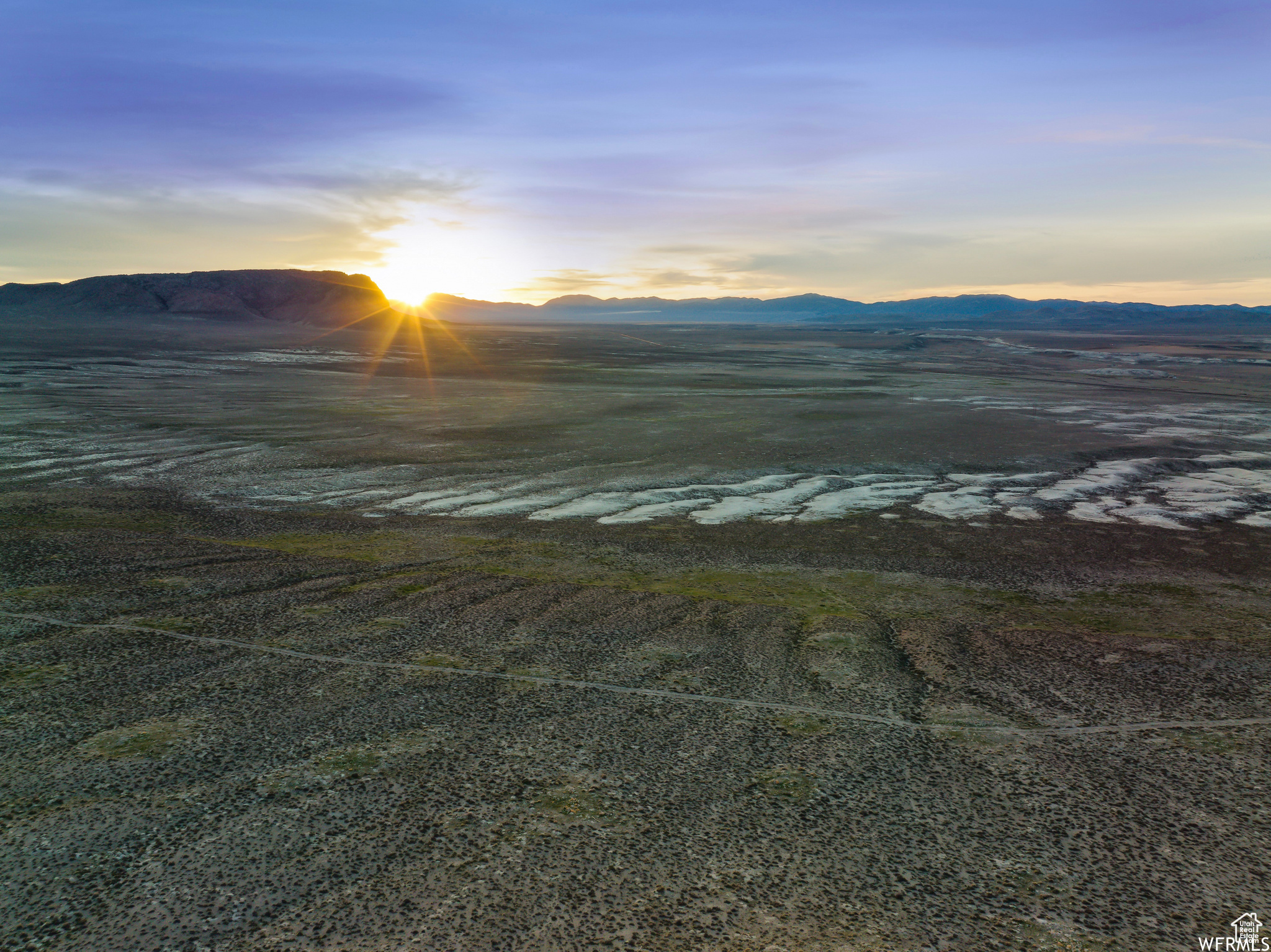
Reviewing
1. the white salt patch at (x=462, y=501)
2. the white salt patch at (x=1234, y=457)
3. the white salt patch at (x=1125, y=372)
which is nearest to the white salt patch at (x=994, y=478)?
the white salt patch at (x=1234, y=457)

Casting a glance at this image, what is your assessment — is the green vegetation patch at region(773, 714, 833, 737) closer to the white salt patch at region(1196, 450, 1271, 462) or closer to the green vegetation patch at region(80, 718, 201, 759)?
the green vegetation patch at region(80, 718, 201, 759)

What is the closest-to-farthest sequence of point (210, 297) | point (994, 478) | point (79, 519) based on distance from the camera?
point (79, 519) < point (994, 478) < point (210, 297)

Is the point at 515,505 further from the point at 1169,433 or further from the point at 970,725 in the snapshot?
the point at 1169,433

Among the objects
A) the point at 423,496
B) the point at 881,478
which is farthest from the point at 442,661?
the point at 881,478

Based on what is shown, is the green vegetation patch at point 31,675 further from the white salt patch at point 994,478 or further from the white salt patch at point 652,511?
the white salt patch at point 994,478

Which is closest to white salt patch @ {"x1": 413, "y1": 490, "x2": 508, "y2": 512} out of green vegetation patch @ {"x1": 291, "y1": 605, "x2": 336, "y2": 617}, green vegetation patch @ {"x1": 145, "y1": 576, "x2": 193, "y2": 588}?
green vegetation patch @ {"x1": 145, "y1": 576, "x2": 193, "y2": 588}

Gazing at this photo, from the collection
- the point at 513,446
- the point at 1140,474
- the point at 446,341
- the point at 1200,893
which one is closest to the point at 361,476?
the point at 513,446
